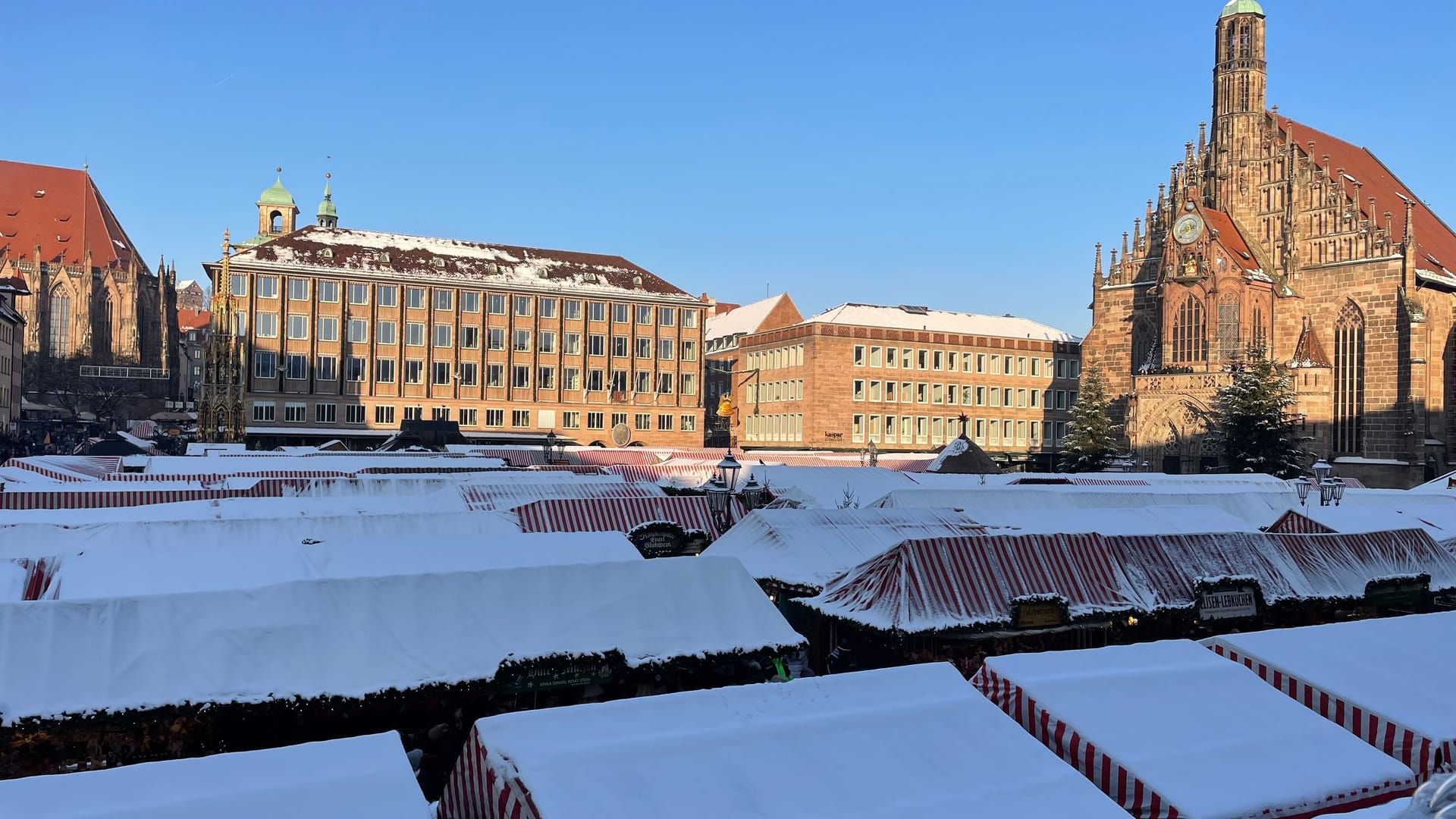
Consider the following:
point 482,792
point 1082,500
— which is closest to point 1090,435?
point 1082,500

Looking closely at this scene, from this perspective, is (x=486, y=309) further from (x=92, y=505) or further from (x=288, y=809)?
(x=288, y=809)

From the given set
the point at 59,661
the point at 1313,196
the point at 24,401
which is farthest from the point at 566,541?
the point at 24,401

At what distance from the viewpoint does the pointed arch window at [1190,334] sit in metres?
61.6

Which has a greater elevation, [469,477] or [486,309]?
[486,309]

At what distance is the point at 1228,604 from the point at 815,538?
6509 mm

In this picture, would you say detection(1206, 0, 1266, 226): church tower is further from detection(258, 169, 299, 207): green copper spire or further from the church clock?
detection(258, 169, 299, 207): green copper spire

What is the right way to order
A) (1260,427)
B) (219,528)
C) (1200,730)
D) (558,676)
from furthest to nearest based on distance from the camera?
(1260,427) → (219,528) → (558,676) → (1200,730)

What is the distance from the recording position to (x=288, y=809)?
610 centimetres

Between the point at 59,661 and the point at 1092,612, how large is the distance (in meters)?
12.3

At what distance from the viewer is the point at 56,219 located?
344 ft

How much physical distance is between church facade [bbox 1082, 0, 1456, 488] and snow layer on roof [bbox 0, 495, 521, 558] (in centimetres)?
5236

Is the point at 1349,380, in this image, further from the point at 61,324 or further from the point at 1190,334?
the point at 61,324

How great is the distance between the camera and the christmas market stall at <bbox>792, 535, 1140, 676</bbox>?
46.0 ft

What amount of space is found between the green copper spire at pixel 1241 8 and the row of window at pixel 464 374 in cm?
4314
